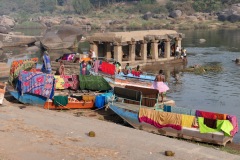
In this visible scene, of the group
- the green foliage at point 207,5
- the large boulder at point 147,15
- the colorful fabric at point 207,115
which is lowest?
the colorful fabric at point 207,115

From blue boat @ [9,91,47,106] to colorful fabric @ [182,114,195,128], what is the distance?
810 centimetres

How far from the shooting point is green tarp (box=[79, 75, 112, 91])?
24375mm

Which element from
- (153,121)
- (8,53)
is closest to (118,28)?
(8,53)

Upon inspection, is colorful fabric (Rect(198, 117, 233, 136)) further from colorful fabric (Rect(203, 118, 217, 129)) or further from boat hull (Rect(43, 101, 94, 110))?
boat hull (Rect(43, 101, 94, 110))

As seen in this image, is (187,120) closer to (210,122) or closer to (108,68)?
(210,122)

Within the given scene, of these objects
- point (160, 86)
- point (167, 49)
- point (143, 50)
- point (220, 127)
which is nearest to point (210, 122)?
point (220, 127)

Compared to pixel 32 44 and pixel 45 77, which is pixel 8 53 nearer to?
pixel 32 44

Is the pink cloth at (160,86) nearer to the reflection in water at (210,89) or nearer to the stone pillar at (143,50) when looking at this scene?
the reflection in water at (210,89)

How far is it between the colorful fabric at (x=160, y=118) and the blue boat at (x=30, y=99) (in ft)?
19.9

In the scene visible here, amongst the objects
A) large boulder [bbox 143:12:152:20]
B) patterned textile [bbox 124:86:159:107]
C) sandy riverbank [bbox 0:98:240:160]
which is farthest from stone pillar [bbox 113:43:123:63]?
large boulder [bbox 143:12:152:20]

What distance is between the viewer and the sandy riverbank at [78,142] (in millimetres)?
14555

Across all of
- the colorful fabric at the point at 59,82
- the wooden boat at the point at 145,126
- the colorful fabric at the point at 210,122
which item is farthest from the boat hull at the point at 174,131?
the colorful fabric at the point at 59,82

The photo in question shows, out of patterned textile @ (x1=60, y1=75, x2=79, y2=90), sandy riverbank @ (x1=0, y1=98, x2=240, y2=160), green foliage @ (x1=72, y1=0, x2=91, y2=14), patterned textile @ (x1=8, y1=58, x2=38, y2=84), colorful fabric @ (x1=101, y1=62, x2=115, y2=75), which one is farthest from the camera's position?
green foliage @ (x1=72, y1=0, x2=91, y2=14)

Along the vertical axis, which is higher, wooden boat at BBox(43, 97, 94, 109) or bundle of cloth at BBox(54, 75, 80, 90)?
bundle of cloth at BBox(54, 75, 80, 90)
